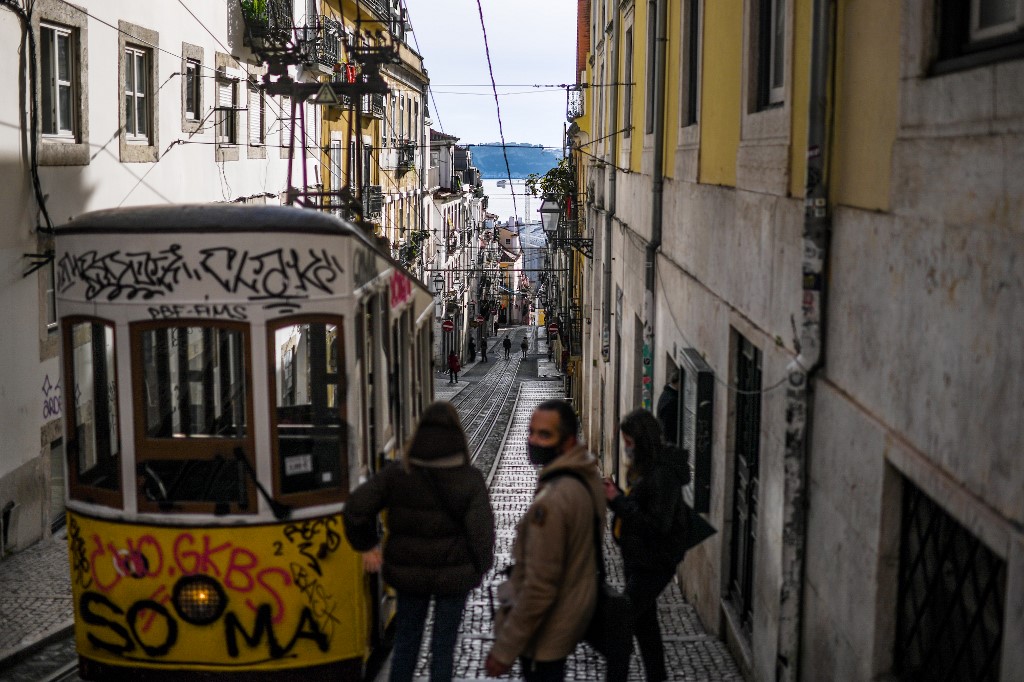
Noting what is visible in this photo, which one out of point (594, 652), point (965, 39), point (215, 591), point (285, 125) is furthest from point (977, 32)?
point (285, 125)

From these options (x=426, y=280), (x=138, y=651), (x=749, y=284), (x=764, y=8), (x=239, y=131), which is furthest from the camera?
(x=426, y=280)

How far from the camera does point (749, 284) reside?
24.1 ft

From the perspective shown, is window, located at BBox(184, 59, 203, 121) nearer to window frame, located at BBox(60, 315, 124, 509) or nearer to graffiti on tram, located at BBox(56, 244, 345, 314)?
window frame, located at BBox(60, 315, 124, 509)

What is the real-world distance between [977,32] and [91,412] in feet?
15.5

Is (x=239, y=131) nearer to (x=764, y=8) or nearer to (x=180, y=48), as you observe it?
(x=180, y=48)

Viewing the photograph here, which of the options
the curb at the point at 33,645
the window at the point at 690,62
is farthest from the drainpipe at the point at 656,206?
the curb at the point at 33,645

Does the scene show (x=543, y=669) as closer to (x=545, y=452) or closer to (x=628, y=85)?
(x=545, y=452)

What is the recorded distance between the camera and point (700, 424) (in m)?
8.69

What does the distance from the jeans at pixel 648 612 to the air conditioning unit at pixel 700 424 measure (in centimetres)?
240

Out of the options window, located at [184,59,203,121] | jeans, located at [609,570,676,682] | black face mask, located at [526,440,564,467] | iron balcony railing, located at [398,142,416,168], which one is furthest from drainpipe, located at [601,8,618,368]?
iron balcony railing, located at [398,142,416,168]

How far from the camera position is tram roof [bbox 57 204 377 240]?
602 centimetres

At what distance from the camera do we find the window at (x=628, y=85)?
17.3 m

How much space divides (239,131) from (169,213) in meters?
14.8

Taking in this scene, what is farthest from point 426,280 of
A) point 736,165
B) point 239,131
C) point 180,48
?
point 736,165
